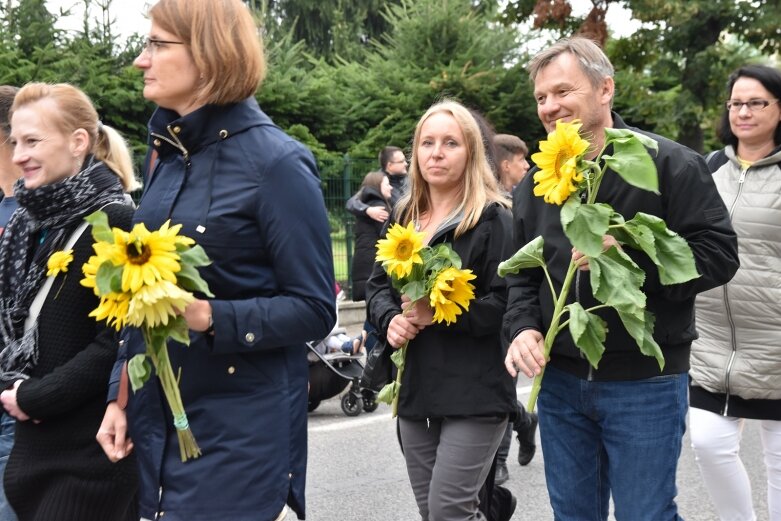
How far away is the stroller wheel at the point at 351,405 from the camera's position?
25.6 feet

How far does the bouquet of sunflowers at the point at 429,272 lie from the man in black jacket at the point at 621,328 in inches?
15.3

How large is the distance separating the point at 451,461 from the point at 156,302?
1.62 m

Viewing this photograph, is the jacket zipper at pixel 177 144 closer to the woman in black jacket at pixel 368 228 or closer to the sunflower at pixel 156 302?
the sunflower at pixel 156 302

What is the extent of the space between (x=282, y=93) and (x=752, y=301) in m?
12.1

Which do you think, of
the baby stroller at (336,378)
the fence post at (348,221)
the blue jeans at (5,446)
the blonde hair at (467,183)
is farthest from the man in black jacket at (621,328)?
the fence post at (348,221)

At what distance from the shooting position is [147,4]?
2.68m

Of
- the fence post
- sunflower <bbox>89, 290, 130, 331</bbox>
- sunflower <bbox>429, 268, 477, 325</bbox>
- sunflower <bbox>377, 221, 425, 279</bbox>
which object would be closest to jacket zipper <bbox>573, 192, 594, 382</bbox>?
sunflower <bbox>429, 268, 477, 325</bbox>

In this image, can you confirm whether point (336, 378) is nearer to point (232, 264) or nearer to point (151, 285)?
point (232, 264)

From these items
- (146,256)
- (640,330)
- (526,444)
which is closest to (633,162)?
(640,330)

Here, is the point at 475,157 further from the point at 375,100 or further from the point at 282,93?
the point at 375,100

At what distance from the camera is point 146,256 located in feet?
7.76

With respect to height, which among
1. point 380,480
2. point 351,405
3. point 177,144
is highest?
point 177,144

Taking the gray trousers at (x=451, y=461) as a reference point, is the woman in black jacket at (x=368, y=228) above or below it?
below

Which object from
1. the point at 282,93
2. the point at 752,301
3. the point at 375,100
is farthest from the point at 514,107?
the point at 752,301
